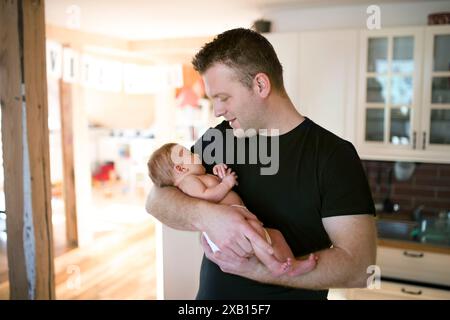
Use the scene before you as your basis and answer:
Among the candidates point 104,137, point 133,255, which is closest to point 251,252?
point 133,255

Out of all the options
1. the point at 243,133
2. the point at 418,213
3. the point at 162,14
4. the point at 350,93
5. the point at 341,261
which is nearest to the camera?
the point at 341,261

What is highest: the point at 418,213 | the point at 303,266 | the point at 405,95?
the point at 405,95

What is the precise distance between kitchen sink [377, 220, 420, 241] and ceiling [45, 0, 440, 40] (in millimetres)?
1343

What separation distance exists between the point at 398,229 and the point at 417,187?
35cm

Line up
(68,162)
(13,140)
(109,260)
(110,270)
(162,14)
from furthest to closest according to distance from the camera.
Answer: (68,162), (109,260), (110,270), (162,14), (13,140)

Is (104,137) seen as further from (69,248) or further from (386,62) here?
(386,62)


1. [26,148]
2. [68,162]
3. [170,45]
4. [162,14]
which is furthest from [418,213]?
[68,162]

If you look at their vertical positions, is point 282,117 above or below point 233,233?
above

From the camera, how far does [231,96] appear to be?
1051 mm

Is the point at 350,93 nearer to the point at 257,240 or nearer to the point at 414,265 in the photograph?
the point at 414,265

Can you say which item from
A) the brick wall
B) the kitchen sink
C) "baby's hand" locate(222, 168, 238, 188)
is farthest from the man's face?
the brick wall

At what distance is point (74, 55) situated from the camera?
3.24 m

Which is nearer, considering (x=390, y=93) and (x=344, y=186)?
(x=344, y=186)

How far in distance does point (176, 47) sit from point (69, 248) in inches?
87.0
